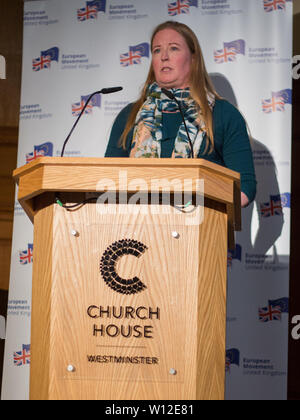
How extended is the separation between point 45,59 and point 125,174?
2381 millimetres

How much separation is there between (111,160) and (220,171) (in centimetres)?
35

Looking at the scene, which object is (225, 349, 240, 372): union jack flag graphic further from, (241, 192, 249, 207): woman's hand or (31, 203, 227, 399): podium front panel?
(31, 203, 227, 399): podium front panel

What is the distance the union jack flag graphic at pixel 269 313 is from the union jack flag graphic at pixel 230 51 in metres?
1.52

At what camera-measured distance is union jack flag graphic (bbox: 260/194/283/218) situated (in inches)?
146

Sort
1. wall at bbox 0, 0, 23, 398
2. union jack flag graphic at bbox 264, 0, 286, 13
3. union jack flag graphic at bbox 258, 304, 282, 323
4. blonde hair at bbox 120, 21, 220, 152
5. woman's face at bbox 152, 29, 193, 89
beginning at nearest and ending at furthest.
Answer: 1. blonde hair at bbox 120, 21, 220, 152
2. woman's face at bbox 152, 29, 193, 89
3. union jack flag graphic at bbox 258, 304, 282, 323
4. union jack flag graphic at bbox 264, 0, 286, 13
5. wall at bbox 0, 0, 23, 398

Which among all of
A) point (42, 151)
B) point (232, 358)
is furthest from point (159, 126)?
point (232, 358)

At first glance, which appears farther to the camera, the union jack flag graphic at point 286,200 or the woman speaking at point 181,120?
the union jack flag graphic at point 286,200

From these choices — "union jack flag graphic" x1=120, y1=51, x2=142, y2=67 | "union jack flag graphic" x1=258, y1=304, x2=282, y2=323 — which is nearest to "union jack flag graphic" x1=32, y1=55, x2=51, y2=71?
"union jack flag graphic" x1=120, y1=51, x2=142, y2=67

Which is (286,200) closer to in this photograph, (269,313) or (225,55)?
(269,313)

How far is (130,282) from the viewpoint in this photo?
197 centimetres

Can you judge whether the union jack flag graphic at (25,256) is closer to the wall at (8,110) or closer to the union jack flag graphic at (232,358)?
the wall at (8,110)

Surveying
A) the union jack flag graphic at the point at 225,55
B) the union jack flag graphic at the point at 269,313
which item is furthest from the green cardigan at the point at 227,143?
the union jack flag graphic at the point at 269,313

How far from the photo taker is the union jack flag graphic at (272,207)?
3.70 metres
